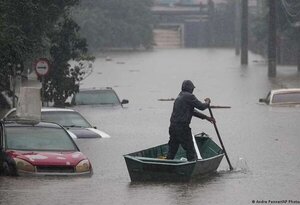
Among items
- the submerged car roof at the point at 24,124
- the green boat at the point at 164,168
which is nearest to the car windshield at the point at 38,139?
the submerged car roof at the point at 24,124

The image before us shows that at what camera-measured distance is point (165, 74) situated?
232ft

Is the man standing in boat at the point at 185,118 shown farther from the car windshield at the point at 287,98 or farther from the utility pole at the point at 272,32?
the utility pole at the point at 272,32

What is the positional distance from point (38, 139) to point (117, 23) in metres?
95.4

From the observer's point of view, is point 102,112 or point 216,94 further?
point 216,94

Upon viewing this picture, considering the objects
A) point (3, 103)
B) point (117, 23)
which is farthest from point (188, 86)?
point (117, 23)

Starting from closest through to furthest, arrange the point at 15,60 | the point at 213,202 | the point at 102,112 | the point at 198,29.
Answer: the point at 213,202, the point at 15,60, the point at 102,112, the point at 198,29

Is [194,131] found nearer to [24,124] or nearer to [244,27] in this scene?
[24,124]

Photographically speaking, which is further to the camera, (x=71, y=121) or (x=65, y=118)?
(x=71, y=121)

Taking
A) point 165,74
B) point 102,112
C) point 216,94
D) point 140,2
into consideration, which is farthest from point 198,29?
point 102,112

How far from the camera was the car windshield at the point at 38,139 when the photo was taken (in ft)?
60.2

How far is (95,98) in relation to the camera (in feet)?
116

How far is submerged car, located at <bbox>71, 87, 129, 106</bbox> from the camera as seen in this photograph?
116ft

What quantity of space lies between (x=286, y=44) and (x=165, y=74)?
13.4 m

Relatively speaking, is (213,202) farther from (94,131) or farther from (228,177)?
(94,131)
